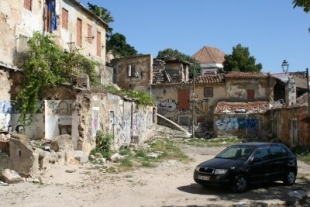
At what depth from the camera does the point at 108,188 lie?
13711 millimetres

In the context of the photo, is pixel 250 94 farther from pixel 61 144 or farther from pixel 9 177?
pixel 9 177

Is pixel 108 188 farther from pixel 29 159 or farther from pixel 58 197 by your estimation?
pixel 29 159

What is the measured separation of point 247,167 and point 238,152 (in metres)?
0.99

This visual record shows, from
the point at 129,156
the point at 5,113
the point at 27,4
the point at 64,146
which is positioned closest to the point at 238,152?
the point at 64,146

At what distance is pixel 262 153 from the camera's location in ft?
45.1

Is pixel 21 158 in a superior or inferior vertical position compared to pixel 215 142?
superior

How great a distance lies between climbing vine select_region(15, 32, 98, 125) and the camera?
19.9 meters

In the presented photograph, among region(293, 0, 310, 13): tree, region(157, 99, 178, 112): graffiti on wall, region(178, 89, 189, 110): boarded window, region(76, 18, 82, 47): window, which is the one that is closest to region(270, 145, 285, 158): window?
region(293, 0, 310, 13): tree

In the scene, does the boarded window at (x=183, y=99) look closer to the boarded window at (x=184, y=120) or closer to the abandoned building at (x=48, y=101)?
the boarded window at (x=184, y=120)

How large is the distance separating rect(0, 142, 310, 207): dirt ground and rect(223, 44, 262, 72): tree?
39.1 meters

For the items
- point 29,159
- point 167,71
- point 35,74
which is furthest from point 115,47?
point 29,159

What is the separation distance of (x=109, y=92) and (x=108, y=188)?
34.4 ft

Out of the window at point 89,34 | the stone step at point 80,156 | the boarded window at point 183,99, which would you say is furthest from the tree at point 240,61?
the stone step at point 80,156

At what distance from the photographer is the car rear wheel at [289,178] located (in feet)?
46.9
